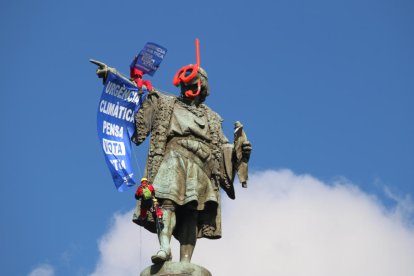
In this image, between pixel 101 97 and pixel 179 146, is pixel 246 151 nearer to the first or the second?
pixel 179 146

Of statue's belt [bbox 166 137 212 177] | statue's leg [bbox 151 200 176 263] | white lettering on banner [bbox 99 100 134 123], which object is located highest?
white lettering on banner [bbox 99 100 134 123]

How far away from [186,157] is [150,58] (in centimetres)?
212

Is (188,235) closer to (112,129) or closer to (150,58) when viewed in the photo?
(112,129)

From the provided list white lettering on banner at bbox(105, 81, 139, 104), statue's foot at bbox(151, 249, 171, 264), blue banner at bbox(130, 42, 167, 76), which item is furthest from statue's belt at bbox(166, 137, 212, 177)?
statue's foot at bbox(151, 249, 171, 264)

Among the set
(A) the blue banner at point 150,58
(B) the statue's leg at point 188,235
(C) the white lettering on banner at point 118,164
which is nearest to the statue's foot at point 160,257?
(B) the statue's leg at point 188,235

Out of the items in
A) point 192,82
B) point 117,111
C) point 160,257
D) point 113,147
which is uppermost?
point 192,82

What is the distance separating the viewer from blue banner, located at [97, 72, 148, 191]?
15.9 metres

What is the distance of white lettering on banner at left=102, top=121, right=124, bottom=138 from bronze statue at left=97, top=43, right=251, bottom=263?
0.86ft

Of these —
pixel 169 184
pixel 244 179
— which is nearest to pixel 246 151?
pixel 244 179

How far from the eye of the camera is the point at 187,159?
1579 cm

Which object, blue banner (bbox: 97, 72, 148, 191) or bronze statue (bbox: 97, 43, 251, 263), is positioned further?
blue banner (bbox: 97, 72, 148, 191)

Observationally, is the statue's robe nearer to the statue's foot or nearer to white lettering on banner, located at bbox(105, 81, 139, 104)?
white lettering on banner, located at bbox(105, 81, 139, 104)

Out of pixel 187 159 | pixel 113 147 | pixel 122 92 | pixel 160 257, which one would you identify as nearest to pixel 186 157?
pixel 187 159

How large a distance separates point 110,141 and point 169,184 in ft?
4.72
